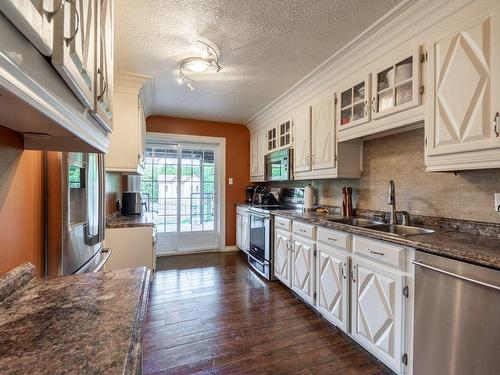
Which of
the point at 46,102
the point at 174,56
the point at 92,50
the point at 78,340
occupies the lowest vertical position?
the point at 78,340

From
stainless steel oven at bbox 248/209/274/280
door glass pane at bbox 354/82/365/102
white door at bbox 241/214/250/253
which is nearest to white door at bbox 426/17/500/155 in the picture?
door glass pane at bbox 354/82/365/102

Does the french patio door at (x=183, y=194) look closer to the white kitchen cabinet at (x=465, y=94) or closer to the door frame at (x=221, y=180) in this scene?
the door frame at (x=221, y=180)

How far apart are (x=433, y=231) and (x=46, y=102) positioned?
2128 mm

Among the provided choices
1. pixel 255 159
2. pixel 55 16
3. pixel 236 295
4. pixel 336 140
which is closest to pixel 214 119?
pixel 255 159

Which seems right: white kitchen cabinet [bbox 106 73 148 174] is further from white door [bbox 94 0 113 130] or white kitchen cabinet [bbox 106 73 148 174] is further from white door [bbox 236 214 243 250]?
white door [bbox 236 214 243 250]

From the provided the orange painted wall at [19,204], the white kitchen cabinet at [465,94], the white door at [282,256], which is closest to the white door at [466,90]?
the white kitchen cabinet at [465,94]

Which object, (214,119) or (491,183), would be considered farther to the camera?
(214,119)

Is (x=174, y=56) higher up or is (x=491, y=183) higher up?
(x=174, y=56)

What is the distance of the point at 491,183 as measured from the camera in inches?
60.4

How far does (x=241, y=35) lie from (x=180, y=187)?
294 cm

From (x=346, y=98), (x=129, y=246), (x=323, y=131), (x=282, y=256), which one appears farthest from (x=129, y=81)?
(x=282, y=256)

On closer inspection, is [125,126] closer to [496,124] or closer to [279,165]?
[279,165]

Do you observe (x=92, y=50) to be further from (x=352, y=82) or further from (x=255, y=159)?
(x=255, y=159)

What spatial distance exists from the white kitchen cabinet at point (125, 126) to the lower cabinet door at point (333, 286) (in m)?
2.11
